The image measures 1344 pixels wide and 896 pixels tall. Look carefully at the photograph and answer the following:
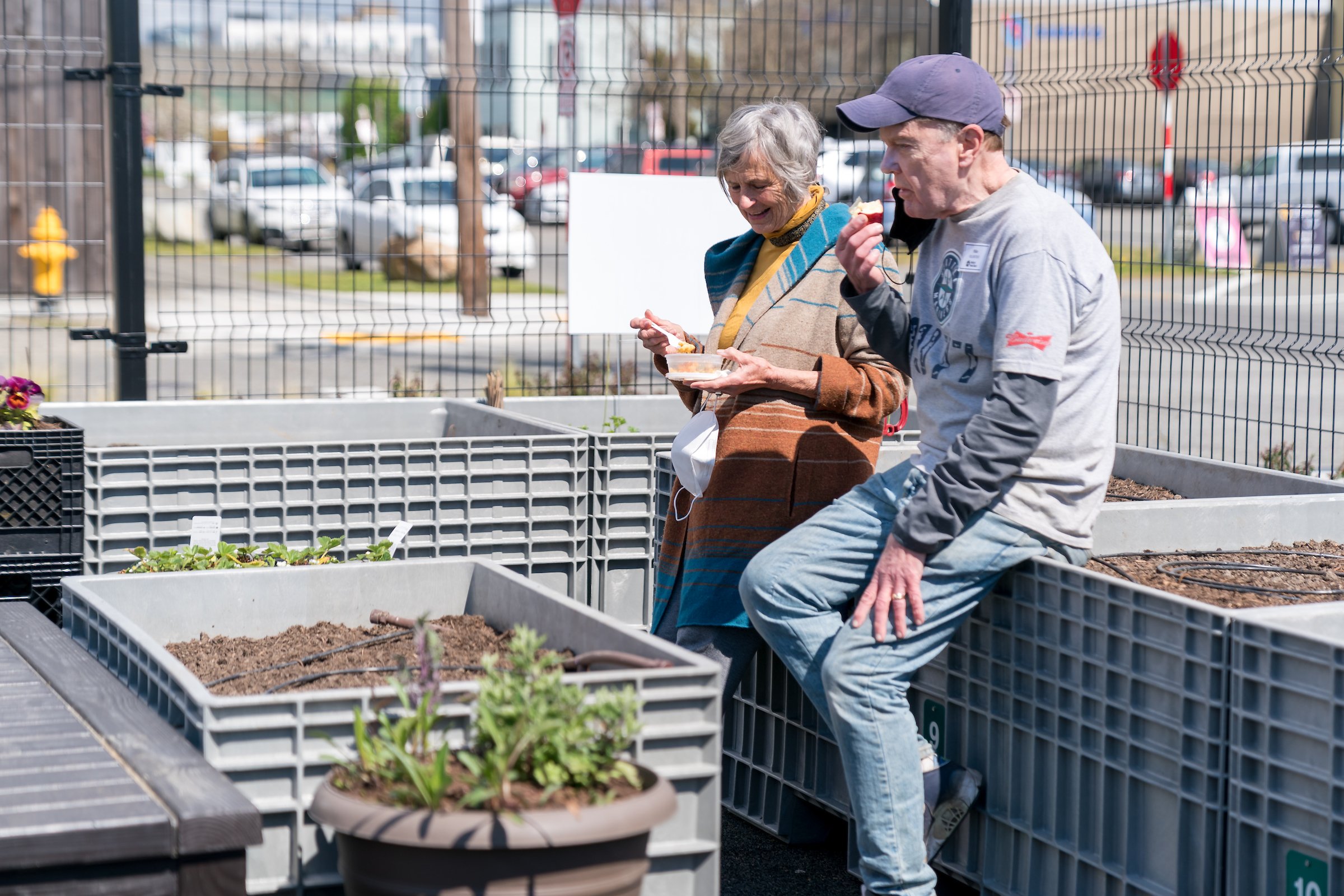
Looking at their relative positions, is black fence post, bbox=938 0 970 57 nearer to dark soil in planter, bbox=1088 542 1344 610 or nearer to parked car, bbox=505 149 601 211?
parked car, bbox=505 149 601 211

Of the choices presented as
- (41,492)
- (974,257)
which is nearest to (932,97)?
(974,257)

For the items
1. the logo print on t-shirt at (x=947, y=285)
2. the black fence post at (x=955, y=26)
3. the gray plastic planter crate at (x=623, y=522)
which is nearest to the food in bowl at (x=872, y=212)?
the logo print on t-shirt at (x=947, y=285)

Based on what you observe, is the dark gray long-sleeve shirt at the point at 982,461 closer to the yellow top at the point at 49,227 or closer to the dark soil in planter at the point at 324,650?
the dark soil in planter at the point at 324,650

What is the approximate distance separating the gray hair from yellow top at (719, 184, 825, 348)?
0.05 meters

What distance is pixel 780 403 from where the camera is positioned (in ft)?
11.8

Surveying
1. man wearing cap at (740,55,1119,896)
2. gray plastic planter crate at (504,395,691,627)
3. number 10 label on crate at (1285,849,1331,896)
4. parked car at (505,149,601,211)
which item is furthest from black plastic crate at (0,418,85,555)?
number 10 label on crate at (1285,849,1331,896)

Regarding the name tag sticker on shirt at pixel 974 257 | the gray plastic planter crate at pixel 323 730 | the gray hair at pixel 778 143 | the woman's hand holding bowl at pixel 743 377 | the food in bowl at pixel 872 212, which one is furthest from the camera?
the gray hair at pixel 778 143

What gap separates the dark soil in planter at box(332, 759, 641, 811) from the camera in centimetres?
217

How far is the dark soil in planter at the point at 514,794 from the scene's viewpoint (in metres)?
2.17

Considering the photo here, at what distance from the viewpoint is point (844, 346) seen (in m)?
3.60

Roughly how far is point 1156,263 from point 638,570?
4065 mm

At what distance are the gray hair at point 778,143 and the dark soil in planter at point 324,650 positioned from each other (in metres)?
1.22

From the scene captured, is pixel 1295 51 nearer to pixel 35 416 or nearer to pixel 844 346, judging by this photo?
pixel 844 346

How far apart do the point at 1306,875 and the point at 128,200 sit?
5002 millimetres
